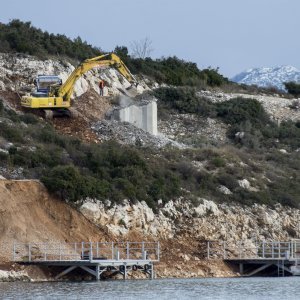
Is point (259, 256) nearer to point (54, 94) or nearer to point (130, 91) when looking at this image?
point (54, 94)

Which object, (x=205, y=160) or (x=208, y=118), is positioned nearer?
(x=205, y=160)

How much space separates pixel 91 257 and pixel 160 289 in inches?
237

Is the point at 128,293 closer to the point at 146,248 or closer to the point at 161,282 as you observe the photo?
the point at 161,282

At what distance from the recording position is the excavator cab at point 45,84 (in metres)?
86.6

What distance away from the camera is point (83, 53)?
99.9 metres

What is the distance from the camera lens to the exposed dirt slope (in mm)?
65312

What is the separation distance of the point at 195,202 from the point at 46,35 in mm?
28686

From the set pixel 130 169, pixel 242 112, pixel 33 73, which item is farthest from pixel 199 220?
pixel 242 112

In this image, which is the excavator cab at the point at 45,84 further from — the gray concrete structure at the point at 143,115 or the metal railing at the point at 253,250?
the metal railing at the point at 253,250

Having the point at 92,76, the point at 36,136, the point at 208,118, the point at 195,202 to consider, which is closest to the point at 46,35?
the point at 92,76

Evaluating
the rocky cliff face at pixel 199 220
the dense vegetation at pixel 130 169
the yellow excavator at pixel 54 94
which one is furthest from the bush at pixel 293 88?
the rocky cliff face at pixel 199 220

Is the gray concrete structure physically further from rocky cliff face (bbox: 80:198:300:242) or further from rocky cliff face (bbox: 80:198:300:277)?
Answer: rocky cliff face (bbox: 80:198:300:277)

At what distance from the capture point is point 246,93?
10844 centimetres

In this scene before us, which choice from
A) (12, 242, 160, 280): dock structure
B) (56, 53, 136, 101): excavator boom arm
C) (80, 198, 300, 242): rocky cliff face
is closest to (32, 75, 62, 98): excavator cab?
(56, 53, 136, 101): excavator boom arm
